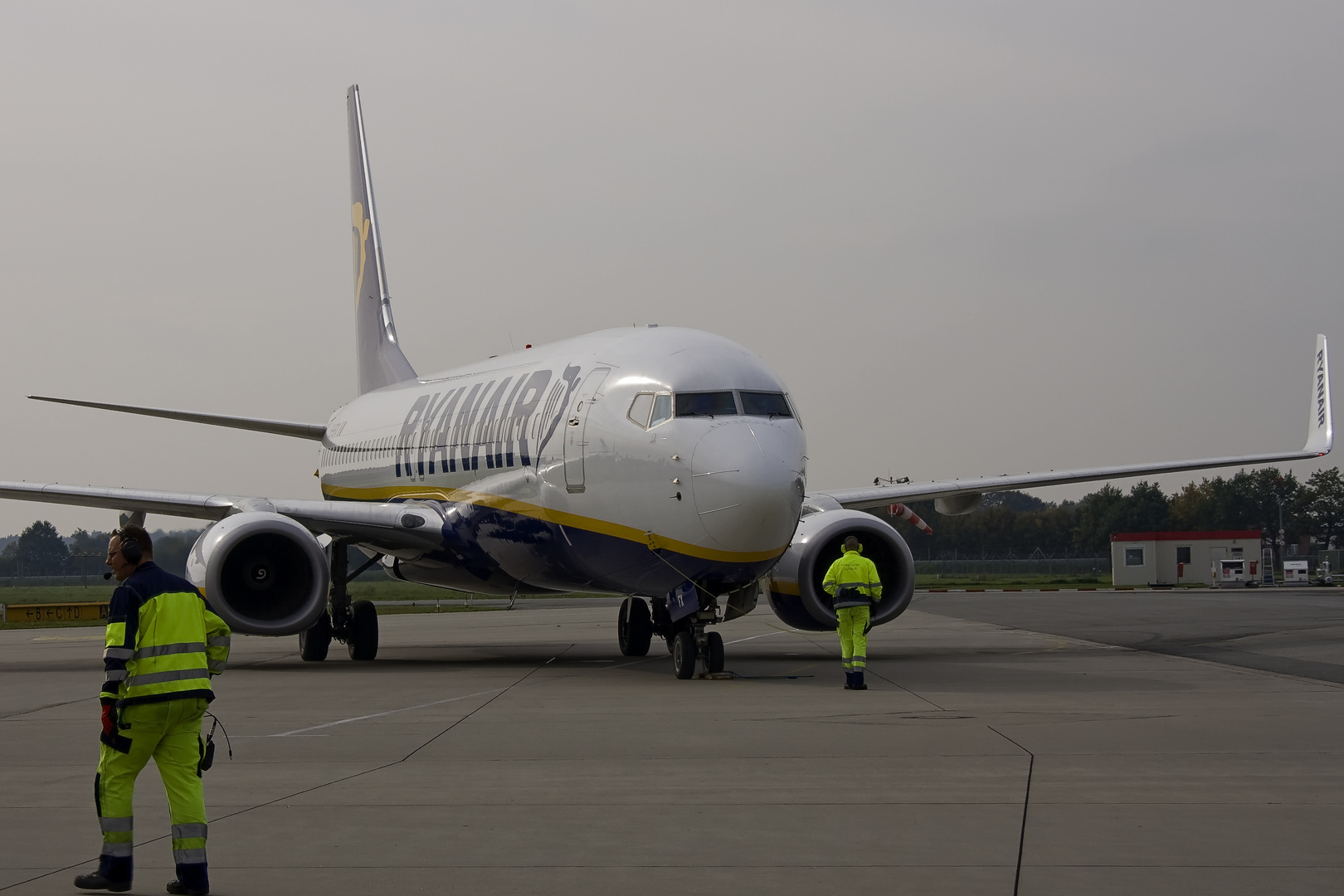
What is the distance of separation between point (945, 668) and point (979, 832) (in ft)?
33.8

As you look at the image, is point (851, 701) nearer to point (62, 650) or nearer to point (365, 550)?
point (365, 550)

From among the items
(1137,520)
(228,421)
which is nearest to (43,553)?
(1137,520)

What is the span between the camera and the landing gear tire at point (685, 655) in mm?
15844

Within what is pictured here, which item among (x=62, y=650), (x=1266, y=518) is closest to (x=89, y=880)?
(x=62, y=650)

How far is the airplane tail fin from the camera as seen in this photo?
28562 millimetres

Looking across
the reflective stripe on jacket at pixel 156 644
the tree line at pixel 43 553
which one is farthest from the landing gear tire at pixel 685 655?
the tree line at pixel 43 553

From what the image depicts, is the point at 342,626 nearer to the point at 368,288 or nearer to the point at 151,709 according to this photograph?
the point at 368,288

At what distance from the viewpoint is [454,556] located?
1975 centimetres

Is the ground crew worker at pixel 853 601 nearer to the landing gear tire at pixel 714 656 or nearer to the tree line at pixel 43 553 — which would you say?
the landing gear tire at pixel 714 656

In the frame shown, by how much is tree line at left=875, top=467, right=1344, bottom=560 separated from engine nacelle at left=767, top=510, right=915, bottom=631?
219ft

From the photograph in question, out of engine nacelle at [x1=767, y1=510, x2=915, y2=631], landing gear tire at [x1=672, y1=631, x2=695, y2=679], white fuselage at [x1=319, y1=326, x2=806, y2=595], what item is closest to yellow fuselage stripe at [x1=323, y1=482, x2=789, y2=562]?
white fuselage at [x1=319, y1=326, x2=806, y2=595]

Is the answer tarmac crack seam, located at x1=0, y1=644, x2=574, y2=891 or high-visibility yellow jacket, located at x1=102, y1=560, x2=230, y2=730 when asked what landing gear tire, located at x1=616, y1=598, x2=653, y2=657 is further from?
high-visibility yellow jacket, located at x1=102, y1=560, x2=230, y2=730

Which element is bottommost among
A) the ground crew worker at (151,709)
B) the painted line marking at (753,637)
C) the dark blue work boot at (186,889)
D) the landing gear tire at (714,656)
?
the painted line marking at (753,637)

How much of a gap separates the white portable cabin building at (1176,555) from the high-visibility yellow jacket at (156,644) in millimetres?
53697
